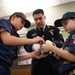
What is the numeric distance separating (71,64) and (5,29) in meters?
0.64

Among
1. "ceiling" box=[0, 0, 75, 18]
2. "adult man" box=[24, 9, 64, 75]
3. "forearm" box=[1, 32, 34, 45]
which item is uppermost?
"ceiling" box=[0, 0, 75, 18]

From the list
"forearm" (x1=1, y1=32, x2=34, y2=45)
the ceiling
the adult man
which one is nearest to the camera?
"forearm" (x1=1, y1=32, x2=34, y2=45)

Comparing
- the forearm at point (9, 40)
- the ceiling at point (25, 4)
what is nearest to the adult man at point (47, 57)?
the forearm at point (9, 40)

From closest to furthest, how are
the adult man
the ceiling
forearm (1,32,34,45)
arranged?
forearm (1,32,34,45) < the adult man < the ceiling

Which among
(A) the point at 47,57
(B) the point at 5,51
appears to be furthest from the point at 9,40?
(A) the point at 47,57

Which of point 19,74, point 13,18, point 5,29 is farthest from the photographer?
point 19,74

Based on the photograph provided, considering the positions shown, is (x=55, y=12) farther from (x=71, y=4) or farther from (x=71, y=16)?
(x=71, y=16)

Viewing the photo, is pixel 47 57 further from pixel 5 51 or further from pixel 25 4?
pixel 25 4

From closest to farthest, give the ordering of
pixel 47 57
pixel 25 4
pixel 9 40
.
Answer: pixel 9 40 < pixel 47 57 < pixel 25 4

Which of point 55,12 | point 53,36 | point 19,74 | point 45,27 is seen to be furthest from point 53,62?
point 55,12

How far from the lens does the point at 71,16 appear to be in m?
1.34

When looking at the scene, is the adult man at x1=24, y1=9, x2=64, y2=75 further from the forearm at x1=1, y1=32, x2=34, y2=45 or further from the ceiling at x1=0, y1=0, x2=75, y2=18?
the ceiling at x1=0, y1=0, x2=75, y2=18

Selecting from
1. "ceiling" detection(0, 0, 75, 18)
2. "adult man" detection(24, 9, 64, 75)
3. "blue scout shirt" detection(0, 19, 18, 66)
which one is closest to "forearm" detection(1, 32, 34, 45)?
"blue scout shirt" detection(0, 19, 18, 66)

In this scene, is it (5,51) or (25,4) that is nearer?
(5,51)
